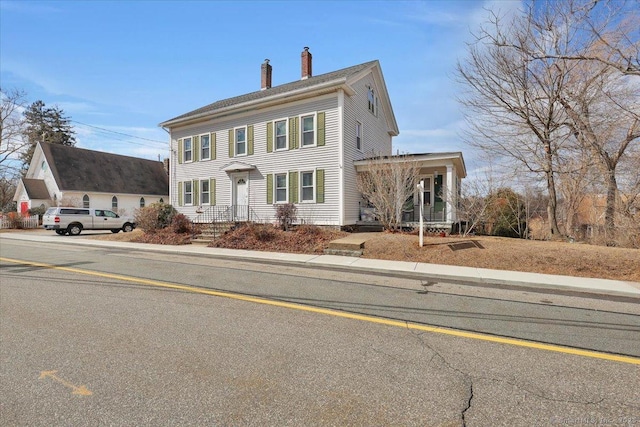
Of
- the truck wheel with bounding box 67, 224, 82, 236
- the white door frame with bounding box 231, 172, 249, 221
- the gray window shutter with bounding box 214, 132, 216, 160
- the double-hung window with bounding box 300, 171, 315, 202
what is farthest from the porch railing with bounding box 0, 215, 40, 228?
the double-hung window with bounding box 300, 171, 315, 202

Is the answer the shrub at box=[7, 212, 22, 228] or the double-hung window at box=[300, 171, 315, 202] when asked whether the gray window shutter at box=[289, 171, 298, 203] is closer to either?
the double-hung window at box=[300, 171, 315, 202]

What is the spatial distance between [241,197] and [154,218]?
15.0 feet

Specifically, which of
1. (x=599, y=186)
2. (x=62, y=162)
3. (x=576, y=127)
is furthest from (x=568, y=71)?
(x=62, y=162)

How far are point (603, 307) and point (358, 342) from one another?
4727 millimetres

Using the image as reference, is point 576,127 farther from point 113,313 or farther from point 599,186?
point 113,313

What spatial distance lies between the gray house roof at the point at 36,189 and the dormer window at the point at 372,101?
106 ft

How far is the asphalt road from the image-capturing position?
2.58 metres

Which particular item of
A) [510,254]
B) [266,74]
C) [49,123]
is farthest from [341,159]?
[49,123]

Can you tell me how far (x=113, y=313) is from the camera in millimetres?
4980

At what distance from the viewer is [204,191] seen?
20156mm

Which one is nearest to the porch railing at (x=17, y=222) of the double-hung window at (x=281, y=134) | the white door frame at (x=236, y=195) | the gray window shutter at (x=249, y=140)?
the white door frame at (x=236, y=195)

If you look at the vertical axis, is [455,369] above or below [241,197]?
below

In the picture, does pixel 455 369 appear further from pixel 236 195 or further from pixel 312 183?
pixel 236 195

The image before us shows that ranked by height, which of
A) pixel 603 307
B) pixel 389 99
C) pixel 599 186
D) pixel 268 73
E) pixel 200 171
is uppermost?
pixel 268 73
